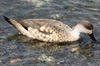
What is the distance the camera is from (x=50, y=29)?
11586 mm

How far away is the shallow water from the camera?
10.2 metres

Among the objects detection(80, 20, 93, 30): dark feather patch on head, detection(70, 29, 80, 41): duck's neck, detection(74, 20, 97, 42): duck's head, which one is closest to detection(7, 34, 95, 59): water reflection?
detection(70, 29, 80, 41): duck's neck

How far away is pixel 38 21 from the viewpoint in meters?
11.7

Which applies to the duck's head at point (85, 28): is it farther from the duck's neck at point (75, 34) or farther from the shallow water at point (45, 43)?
the shallow water at point (45, 43)

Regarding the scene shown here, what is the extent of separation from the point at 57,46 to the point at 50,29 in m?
0.62

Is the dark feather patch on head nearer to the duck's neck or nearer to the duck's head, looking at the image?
the duck's head

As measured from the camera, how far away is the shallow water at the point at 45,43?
10227mm

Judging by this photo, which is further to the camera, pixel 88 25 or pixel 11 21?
pixel 11 21

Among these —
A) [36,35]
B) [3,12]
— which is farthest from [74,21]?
[3,12]

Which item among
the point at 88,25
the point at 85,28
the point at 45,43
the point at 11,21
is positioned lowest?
the point at 45,43

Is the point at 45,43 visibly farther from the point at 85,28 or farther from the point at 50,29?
the point at 85,28

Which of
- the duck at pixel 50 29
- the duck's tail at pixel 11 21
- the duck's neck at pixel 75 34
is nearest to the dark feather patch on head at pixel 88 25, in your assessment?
the duck at pixel 50 29

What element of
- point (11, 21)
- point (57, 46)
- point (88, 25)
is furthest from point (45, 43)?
point (88, 25)

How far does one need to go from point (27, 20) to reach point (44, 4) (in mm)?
2320
